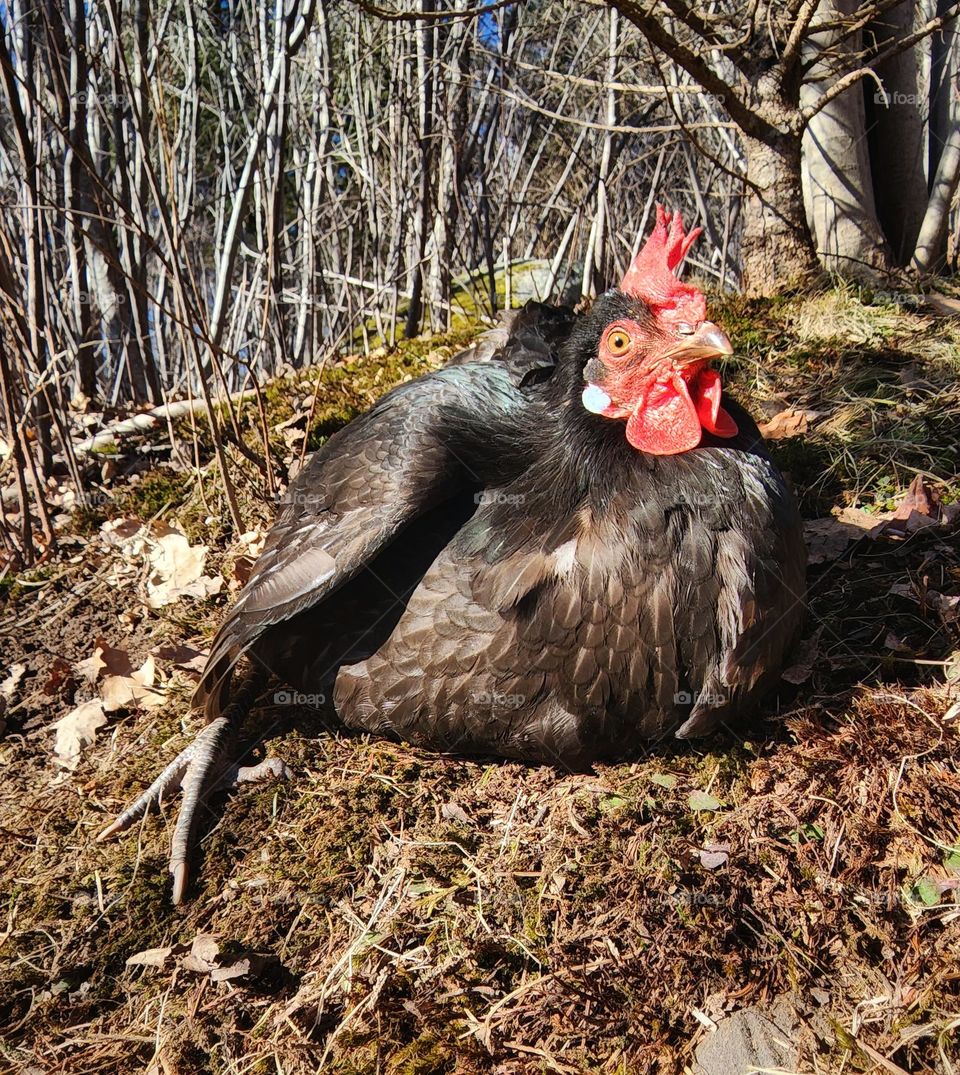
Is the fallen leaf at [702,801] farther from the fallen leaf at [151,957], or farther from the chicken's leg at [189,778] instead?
the fallen leaf at [151,957]

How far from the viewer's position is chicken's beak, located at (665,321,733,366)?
7.02 ft

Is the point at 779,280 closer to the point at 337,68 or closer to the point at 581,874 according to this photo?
the point at 581,874

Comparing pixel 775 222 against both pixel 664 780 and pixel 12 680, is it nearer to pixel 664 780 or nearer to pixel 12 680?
pixel 664 780

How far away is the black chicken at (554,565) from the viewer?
2221mm

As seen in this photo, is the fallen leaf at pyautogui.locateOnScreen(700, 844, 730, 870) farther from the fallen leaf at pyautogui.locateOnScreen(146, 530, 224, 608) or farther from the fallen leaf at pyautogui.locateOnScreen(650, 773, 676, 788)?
the fallen leaf at pyautogui.locateOnScreen(146, 530, 224, 608)

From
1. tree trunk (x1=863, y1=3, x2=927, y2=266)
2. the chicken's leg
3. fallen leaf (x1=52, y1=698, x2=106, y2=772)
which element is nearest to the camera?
the chicken's leg

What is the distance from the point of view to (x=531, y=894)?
2189mm

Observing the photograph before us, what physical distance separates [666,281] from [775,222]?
94.5 inches

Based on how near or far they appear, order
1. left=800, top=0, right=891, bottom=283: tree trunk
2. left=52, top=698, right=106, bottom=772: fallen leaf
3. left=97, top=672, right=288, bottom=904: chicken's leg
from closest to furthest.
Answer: left=97, top=672, right=288, bottom=904: chicken's leg → left=52, top=698, right=106, bottom=772: fallen leaf → left=800, top=0, right=891, bottom=283: tree trunk

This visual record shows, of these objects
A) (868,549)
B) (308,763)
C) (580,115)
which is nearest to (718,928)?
(308,763)

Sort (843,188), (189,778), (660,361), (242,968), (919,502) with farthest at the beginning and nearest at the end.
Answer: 1. (843,188)
2. (919,502)
3. (189,778)
4. (660,361)
5. (242,968)

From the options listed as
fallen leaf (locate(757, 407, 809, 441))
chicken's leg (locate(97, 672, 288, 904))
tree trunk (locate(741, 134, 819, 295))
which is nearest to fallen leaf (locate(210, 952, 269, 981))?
chicken's leg (locate(97, 672, 288, 904))

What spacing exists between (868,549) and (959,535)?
294 millimetres

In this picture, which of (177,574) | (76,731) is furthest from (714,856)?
(177,574)
